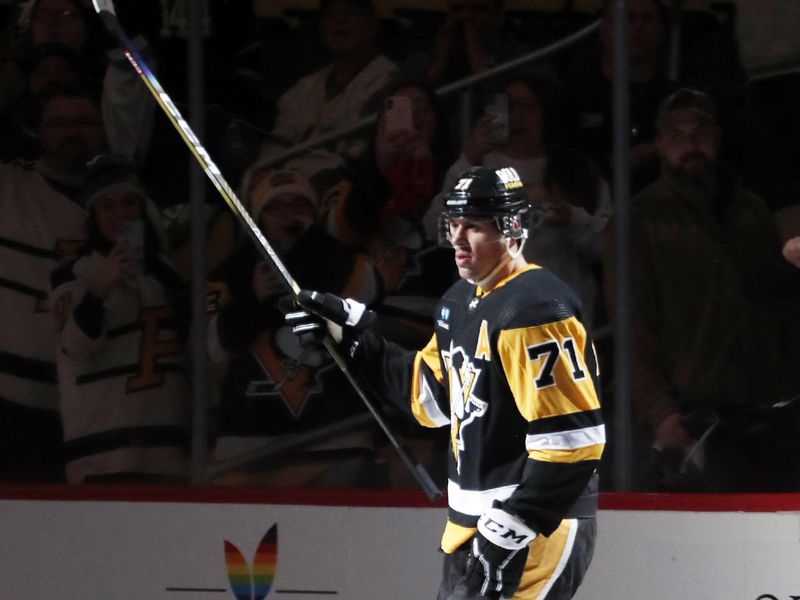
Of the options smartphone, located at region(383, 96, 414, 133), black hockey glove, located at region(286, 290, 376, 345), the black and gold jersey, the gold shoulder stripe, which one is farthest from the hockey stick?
smartphone, located at region(383, 96, 414, 133)

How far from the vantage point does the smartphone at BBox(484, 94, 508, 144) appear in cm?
423

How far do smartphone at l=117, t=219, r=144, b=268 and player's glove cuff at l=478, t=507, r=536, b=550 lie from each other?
6.69 ft

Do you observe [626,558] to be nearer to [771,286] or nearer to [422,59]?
[771,286]

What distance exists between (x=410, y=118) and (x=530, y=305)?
5.17 ft

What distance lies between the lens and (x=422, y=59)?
4.27 metres

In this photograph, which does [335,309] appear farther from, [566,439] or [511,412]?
[566,439]

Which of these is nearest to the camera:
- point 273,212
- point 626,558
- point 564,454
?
point 564,454

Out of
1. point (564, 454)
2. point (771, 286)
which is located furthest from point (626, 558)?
point (564, 454)

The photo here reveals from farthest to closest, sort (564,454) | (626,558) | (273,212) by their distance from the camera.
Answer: (273,212)
(626,558)
(564,454)

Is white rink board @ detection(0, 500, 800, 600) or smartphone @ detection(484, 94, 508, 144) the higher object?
smartphone @ detection(484, 94, 508, 144)

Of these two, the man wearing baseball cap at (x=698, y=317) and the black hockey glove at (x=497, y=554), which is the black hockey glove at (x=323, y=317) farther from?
the man wearing baseball cap at (x=698, y=317)

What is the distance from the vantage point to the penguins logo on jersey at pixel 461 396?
9.64 ft

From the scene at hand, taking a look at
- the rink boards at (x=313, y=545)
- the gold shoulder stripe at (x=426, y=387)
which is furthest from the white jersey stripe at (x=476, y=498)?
the rink boards at (x=313, y=545)

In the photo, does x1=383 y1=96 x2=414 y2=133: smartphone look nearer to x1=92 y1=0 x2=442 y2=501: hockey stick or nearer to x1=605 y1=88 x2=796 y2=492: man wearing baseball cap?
x1=605 y1=88 x2=796 y2=492: man wearing baseball cap
